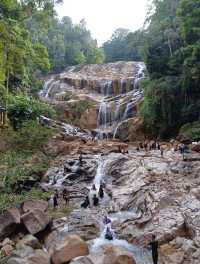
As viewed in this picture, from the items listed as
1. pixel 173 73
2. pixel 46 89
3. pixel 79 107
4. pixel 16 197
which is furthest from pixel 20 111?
pixel 46 89

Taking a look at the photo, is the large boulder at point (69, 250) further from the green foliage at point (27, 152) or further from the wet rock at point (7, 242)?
the green foliage at point (27, 152)

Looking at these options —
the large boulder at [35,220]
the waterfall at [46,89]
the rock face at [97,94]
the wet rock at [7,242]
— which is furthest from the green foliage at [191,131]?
the waterfall at [46,89]

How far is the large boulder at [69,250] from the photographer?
11625 millimetres

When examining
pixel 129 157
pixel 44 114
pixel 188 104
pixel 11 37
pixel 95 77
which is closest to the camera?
pixel 11 37

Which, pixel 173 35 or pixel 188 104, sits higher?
pixel 173 35

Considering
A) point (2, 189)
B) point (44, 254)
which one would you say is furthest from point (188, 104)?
point (44, 254)

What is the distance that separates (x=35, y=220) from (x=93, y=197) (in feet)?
14.8

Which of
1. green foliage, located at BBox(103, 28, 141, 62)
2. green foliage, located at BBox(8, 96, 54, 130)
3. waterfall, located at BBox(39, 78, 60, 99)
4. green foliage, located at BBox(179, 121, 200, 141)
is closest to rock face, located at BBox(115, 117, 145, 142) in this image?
green foliage, located at BBox(179, 121, 200, 141)

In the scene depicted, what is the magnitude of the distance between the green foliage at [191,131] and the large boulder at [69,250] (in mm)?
16919

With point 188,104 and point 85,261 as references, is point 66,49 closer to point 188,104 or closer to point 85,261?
point 188,104

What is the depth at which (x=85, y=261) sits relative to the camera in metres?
10.9

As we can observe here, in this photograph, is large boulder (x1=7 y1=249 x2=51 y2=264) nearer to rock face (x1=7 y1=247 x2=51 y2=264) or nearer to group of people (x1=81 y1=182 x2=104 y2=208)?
rock face (x1=7 y1=247 x2=51 y2=264)

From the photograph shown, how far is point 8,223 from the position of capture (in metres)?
14.4

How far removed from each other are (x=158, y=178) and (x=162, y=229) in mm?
5582
